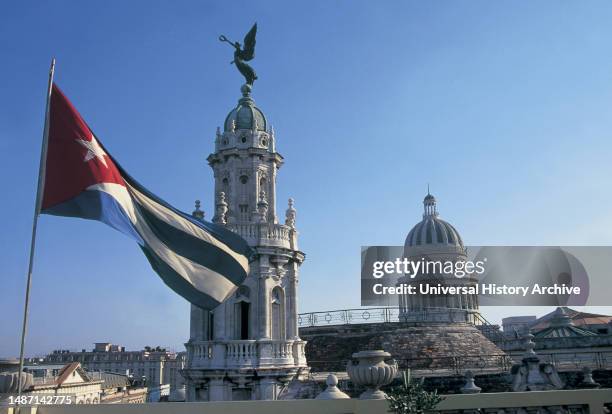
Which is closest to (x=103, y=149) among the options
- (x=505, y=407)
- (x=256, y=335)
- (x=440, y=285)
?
(x=505, y=407)

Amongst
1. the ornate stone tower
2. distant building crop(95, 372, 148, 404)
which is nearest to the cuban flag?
the ornate stone tower

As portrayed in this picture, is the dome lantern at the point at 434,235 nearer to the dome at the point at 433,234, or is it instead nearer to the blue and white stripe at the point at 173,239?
the dome at the point at 433,234

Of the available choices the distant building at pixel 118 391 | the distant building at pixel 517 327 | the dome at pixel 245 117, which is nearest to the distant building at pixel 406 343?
the distant building at pixel 517 327

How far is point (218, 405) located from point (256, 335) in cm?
1592

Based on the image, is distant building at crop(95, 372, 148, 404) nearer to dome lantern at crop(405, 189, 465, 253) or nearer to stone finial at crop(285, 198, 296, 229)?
dome lantern at crop(405, 189, 465, 253)

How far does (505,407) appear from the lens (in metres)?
12.0

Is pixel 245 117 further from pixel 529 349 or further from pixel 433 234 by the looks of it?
pixel 433 234

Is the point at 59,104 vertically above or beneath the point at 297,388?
above

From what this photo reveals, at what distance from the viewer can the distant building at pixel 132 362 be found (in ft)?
367

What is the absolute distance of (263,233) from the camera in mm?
27703

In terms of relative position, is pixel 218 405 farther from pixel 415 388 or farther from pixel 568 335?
A: pixel 568 335

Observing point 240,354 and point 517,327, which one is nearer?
point 240,354

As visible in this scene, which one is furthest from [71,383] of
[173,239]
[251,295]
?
[173,239]

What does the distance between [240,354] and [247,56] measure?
625 inches
